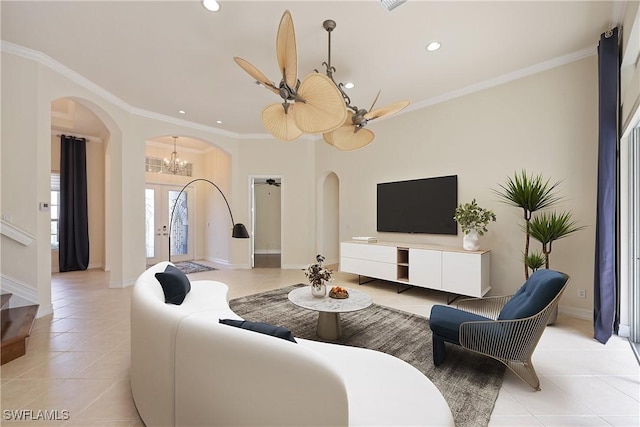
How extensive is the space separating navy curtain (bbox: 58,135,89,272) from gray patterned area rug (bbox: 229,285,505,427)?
4861 millimetres

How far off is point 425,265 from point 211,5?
404cm

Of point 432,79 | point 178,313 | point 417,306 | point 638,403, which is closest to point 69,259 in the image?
point 178,313

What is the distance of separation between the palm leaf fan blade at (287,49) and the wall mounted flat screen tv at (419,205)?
3.21 metres

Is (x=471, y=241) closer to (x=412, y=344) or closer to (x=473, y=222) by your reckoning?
(x=473, y=222)

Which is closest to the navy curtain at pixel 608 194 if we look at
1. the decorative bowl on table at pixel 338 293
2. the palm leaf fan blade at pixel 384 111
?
the palm leaf fan blade at pixel 384 111

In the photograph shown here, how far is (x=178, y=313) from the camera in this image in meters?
1.49

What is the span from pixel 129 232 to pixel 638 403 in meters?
6.56

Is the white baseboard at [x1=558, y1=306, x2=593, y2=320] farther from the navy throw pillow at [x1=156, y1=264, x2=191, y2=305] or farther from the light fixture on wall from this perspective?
the light fixture on wall

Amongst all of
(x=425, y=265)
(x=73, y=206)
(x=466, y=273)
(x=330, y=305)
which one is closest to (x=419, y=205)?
(x=425, y=265)

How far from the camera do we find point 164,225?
7.25m

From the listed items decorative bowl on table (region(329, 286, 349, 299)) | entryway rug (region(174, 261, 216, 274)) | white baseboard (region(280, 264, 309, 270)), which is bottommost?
entryway rug (region(174, 261, 216, 274))

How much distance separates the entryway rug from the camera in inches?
248

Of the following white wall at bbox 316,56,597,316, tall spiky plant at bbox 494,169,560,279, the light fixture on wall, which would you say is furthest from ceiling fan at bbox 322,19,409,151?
the light fixture on wall

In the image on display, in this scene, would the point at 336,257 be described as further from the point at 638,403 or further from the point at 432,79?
the point at 638,403
